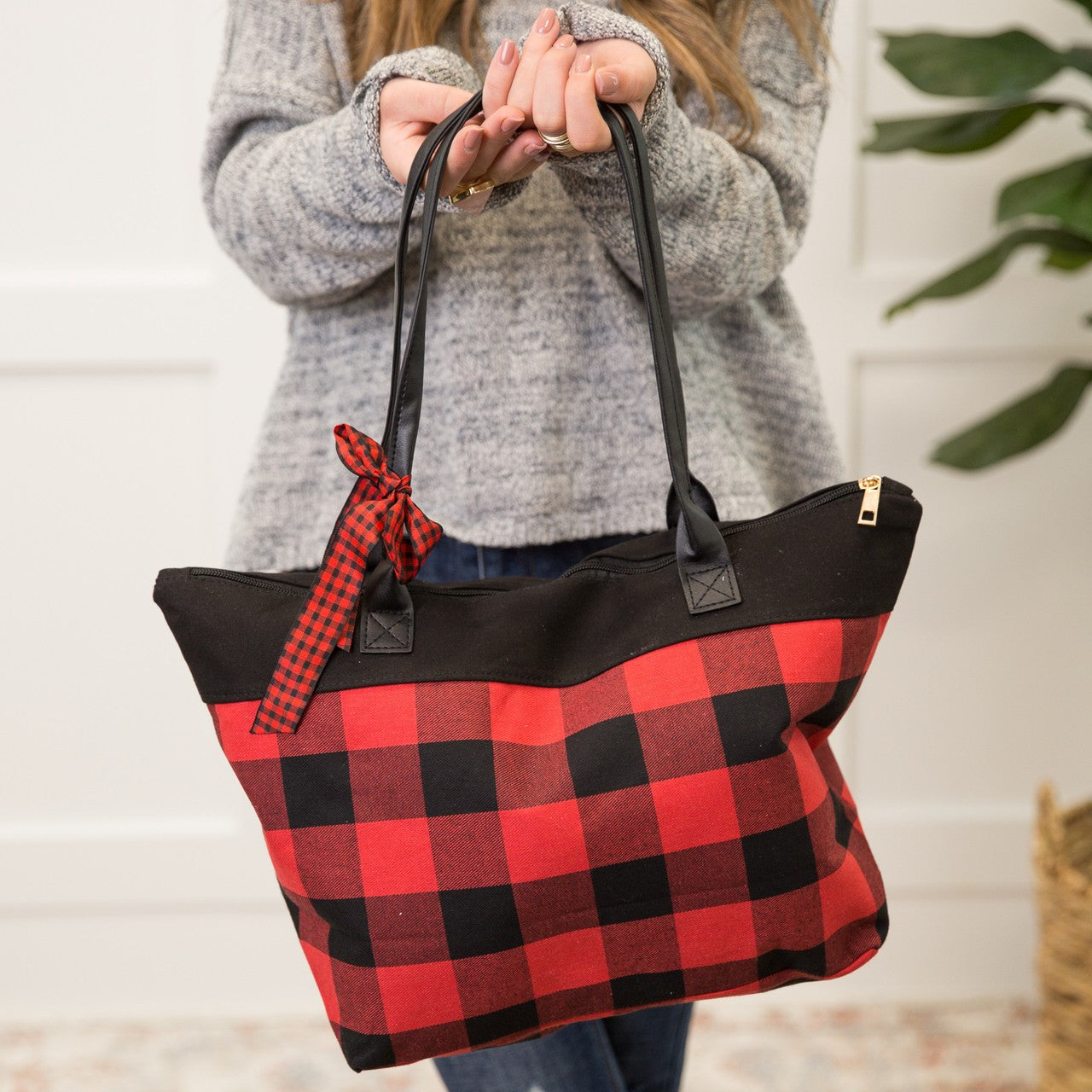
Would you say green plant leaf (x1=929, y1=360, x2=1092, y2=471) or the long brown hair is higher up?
the long brown hair

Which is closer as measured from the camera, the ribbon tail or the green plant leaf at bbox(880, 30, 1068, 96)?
the ribbon tail

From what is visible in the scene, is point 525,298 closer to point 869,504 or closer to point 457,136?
point 457,136

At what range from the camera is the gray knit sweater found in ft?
2.24

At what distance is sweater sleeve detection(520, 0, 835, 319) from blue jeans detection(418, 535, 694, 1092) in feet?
0.65

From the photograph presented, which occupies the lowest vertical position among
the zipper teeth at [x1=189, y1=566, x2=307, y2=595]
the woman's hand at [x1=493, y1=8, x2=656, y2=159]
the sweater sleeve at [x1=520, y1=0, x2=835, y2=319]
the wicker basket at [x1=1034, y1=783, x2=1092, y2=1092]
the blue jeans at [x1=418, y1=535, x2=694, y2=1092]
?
the wicker basket at [x1=1034, y1=783, x2=1092, y2=1092]

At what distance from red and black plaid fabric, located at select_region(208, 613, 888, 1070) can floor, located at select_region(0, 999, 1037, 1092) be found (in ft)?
3.10

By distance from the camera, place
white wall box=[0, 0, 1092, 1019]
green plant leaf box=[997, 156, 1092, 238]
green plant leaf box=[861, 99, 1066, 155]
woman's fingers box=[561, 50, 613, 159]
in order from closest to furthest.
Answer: woman's fingers box=[561, 50, 613, 159]
green plant leaf box=[997, 156, 1092, 238]
green plant leaf box=[861, 99, 1066, 155]
white wall box=[0, 0, 1092, 1019]

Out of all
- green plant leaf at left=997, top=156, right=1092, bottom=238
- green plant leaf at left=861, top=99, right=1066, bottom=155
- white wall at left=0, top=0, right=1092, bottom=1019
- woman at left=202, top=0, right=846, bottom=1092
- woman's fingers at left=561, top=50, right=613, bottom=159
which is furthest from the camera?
white wall at left=0, top=0, right=1092, bottom=1019

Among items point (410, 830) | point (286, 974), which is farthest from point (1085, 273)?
point (286, 974)

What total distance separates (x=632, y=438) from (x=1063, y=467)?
98 cm

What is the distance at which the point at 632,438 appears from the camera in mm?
724

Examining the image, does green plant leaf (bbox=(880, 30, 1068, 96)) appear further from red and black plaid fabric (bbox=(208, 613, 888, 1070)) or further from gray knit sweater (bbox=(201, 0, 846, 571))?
red and black plaid fabric (bbox=(208, 613, 888, 1070))

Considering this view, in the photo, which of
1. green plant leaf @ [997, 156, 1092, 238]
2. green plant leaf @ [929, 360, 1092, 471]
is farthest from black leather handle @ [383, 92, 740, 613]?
green plant leaf @ [929, 360, 1092, 471]

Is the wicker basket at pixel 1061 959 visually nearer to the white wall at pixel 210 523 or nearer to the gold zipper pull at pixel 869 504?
the white wall at pixel 210 523
